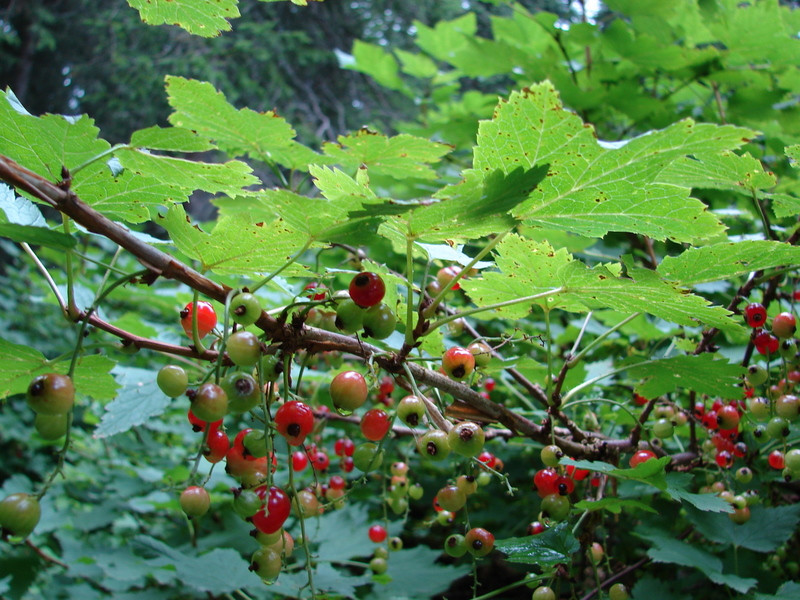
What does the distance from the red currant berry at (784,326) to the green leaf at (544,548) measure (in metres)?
0.62

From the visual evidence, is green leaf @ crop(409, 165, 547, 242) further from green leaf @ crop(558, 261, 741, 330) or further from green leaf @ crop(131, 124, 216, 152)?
green leaf @ crop(131, 124, 216, 152)

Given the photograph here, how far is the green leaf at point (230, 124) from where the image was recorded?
107 centimetres

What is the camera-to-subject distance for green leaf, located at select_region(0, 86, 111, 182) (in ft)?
2.66

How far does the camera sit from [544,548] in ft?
3.42

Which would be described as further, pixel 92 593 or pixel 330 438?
pixel 330 438

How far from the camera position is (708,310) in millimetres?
959

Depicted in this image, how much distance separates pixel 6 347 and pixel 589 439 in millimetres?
1097

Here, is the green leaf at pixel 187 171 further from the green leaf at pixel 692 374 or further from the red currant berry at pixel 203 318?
the green leaf at pixel 692 374

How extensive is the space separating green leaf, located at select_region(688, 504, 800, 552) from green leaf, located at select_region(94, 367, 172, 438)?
138cm

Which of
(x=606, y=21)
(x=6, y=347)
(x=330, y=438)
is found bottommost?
(x=330, y=438)

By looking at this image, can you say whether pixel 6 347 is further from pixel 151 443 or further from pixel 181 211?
pixel 151 443

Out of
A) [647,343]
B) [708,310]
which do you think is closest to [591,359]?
[647,343]

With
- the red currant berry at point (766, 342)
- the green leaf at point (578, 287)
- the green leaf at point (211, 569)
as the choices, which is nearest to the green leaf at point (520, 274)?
the green leaf at point (578, 287)

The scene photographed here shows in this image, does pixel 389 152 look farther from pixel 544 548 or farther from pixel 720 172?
pixel 544 548
